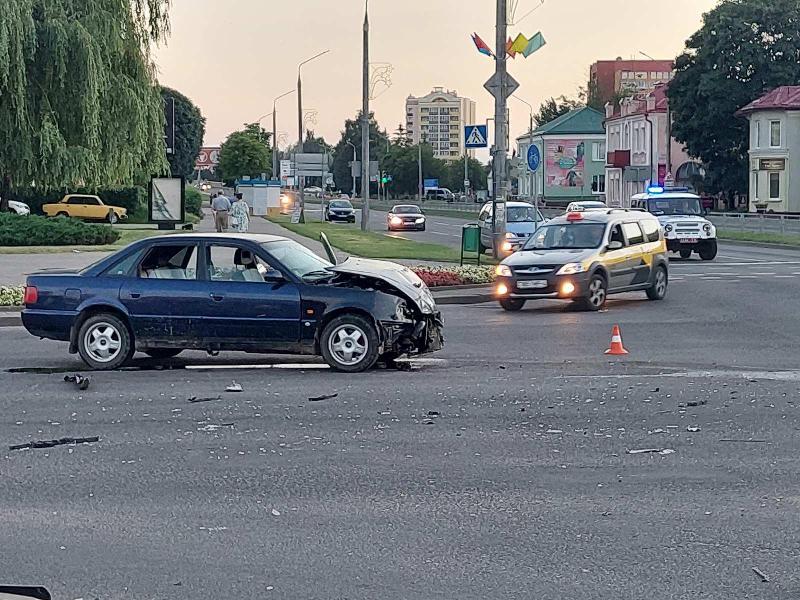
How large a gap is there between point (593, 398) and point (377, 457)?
3109mm

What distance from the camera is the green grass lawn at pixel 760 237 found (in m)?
47.2

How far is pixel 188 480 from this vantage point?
8078 mm

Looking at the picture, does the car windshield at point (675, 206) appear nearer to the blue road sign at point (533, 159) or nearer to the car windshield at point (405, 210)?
the blue road sign at point (533, 159)

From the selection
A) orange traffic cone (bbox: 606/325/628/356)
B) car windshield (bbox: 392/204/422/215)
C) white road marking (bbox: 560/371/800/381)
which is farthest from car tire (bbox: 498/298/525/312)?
car windshield (bbox: 392/204/422/215)

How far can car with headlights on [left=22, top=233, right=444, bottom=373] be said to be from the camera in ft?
42.5

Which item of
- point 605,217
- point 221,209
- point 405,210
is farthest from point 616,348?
point 405,210

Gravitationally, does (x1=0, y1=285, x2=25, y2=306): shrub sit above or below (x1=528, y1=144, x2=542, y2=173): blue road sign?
below

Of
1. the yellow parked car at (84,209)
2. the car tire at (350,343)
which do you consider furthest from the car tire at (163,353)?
the yellow parked car at (84,209)

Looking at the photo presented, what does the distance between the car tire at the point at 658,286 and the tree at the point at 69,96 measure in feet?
58.6

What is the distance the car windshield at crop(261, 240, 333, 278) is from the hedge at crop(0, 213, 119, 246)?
74.3 feet

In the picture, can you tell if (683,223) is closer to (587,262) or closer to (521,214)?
(521,214)

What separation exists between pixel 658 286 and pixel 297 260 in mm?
10658

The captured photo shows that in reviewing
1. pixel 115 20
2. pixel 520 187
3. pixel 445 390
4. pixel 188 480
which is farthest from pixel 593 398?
pixel 520 187

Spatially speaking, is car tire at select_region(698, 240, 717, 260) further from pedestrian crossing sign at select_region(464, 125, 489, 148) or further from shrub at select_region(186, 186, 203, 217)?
shrub at select_region(186, 186, 203, 217)
